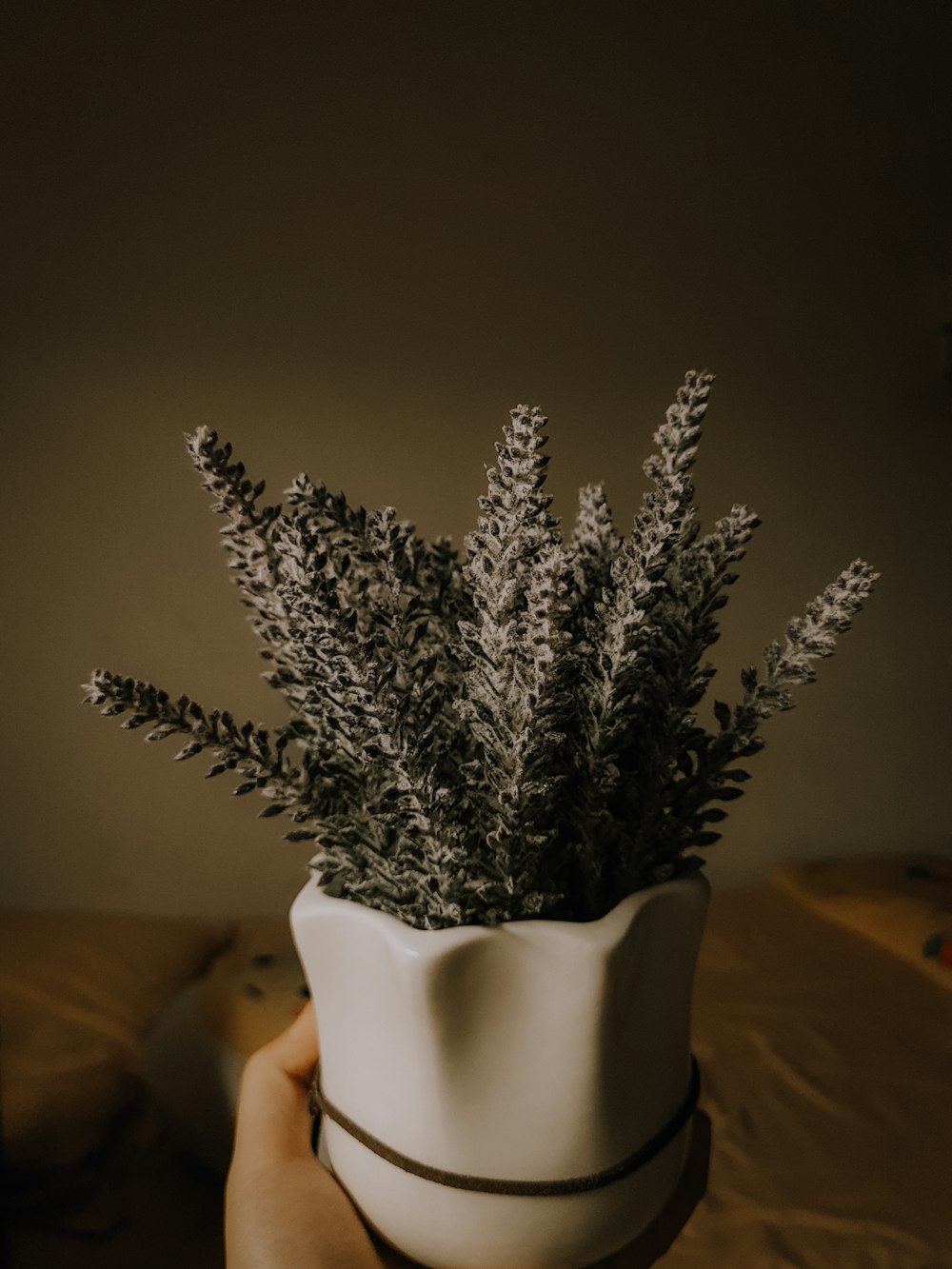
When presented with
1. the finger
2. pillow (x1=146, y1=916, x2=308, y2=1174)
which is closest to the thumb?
the finger

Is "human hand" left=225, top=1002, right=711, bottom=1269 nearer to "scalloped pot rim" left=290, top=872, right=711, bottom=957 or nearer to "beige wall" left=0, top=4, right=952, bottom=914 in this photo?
"scalloped pot rim" left=290, top=872, right=711, bottom=957

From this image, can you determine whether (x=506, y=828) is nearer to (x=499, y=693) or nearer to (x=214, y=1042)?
(x=499, y=693)

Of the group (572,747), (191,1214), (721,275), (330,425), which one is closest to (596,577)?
(572,747)

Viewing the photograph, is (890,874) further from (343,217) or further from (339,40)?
(339,40)

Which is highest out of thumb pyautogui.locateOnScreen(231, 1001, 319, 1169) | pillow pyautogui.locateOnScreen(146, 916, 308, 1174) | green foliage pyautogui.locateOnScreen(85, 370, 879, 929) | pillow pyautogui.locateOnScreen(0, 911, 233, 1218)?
green foliage pyautogui.locateOnScreen(85, 370, 879, 929)

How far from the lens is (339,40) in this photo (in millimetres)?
1250

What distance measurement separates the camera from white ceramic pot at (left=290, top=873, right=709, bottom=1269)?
319 mm

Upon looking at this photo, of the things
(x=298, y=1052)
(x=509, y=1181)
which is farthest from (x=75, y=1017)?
(x=509, y=1181)

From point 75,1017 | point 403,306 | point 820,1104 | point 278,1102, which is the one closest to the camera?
point 278,1102

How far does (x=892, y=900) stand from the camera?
1184mm

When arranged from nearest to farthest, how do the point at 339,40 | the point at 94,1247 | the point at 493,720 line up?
1. the point at 493,720
2. the point at 94,1247
3. the point at 339,40

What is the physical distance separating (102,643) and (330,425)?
1.70ft

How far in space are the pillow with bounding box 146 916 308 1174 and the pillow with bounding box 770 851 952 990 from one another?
2.51 feet

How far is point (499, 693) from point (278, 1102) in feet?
0.90
